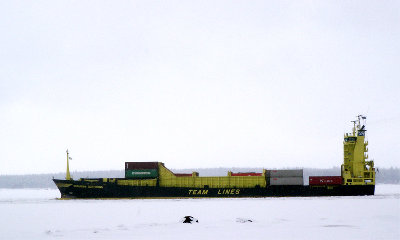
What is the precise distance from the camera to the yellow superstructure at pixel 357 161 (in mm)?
66188

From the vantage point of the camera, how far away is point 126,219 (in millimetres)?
37344

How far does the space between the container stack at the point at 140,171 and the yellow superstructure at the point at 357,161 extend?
32075 mm

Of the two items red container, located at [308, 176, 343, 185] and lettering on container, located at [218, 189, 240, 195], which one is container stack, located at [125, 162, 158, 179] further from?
red container, located at [308, 176, 343, 185]

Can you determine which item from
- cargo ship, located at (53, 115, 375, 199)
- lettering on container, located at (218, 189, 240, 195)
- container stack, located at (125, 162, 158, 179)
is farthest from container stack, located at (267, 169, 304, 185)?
container stack, located at (125, 162, 158, 179)

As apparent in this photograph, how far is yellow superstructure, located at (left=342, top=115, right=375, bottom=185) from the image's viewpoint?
66188mm

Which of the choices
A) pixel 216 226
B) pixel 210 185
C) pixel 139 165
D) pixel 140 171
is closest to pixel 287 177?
pixel 210 185

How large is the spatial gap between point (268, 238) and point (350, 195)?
4563 centimetres

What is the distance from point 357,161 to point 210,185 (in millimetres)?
25634

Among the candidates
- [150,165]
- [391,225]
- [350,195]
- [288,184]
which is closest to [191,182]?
[150,165]

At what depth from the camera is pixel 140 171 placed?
213ft

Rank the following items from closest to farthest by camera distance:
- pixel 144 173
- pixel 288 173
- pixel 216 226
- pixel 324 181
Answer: pixel 216 226 < pixel 288 173 < pixel 144 173 < pixel 324 181

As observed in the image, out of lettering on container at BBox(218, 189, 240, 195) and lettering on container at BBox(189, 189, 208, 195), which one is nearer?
lettering on container at BBox(189, 189, 208, 195)

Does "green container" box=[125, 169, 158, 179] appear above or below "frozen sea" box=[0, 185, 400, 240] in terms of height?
above

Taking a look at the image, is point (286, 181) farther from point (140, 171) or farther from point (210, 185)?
point (140, 171)
